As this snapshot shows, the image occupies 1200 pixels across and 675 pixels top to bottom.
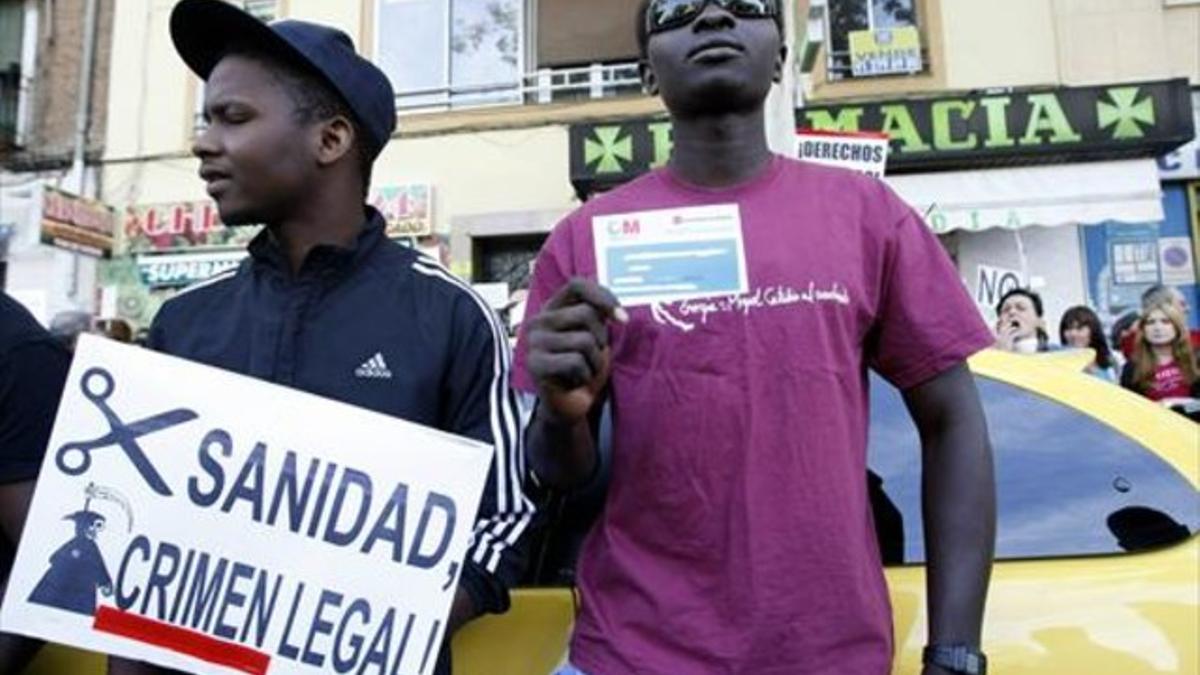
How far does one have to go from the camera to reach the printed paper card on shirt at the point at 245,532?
1.39 meters

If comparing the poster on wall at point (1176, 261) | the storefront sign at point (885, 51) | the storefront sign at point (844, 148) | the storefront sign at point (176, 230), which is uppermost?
the storefront sign at point (885, 51)

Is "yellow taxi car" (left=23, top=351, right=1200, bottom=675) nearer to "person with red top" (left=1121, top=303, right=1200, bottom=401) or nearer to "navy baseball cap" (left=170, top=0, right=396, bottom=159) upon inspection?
"navy baseball cap" (left=170, top=0, right=396, bottom=159)

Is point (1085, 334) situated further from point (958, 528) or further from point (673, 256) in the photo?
point (673, 256)

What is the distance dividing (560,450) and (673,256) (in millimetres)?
296

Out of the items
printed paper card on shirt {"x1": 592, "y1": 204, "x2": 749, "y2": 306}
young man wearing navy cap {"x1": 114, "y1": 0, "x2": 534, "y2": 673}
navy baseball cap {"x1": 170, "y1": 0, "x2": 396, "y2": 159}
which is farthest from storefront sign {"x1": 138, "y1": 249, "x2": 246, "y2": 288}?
printed paper card on shirt {"x1": 592, "y1": 204, "x2": 749, "y2": 306}

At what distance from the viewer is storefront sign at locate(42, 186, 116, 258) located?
34.0 feet

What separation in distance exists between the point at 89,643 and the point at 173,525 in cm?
19

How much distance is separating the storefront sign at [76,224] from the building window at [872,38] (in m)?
7.49

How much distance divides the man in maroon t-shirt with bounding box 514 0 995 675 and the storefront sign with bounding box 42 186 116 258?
33.8ft

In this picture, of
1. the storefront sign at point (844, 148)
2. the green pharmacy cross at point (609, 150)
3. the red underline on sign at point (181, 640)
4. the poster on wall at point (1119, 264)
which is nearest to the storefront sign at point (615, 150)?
the green pharmacy cross at point (609, 150)

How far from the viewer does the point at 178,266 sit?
35.8 ft

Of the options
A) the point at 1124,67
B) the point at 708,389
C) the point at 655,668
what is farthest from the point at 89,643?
the point at 1124,67

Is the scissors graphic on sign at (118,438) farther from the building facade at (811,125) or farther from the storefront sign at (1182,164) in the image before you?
the storefront sign at (1182,164)

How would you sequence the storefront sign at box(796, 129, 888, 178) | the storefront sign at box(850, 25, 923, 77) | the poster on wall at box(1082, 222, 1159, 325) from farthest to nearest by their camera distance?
the storefront sign at box(850, 25, 923, 77) < the poster on wall at box(1082, 222, 1159, 325) < the storefront sign at box(796, 129, 888, 178)
